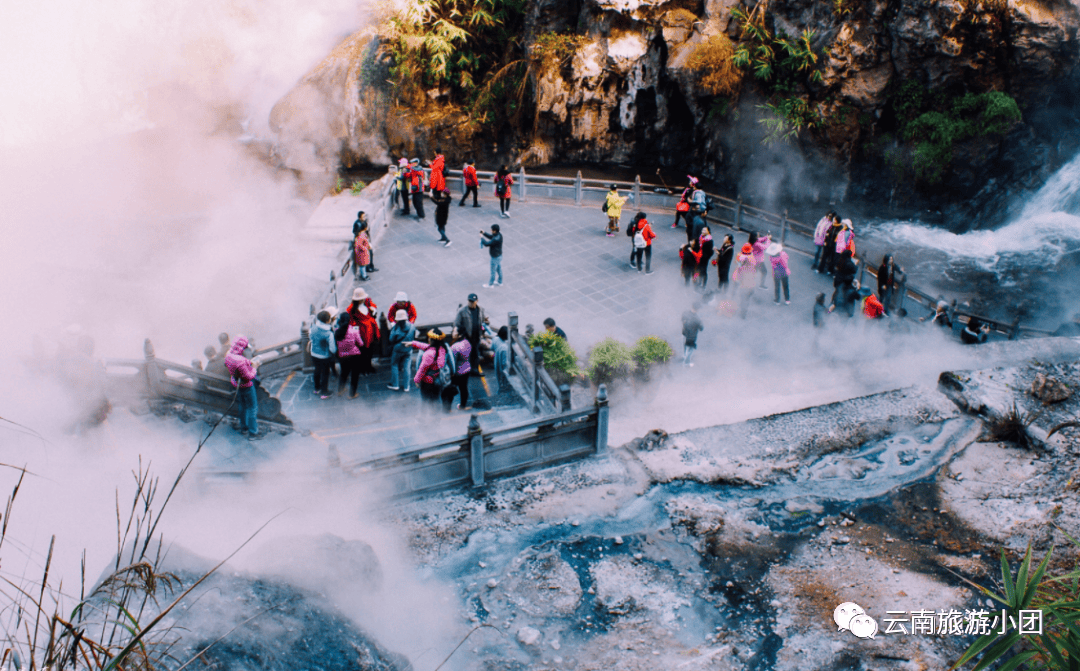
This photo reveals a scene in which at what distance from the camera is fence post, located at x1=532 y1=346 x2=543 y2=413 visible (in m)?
11.3

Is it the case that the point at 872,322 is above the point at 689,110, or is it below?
below

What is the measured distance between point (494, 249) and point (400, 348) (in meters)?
4.12

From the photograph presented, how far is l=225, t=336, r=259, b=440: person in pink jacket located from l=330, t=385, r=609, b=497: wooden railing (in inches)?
79.3

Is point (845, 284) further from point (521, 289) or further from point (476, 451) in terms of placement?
point (476, 451)

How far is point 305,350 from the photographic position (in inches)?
494

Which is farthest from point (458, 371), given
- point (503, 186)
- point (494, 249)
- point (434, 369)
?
point (503, 186)

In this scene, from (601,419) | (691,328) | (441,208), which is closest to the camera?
(601,419)

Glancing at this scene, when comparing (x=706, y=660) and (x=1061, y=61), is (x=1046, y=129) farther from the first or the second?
(x=706, y=660)

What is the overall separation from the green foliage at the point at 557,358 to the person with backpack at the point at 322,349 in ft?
10.0

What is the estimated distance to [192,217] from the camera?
105 feet

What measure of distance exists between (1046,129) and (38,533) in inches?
1132

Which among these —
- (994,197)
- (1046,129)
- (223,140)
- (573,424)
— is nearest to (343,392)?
(573,424)

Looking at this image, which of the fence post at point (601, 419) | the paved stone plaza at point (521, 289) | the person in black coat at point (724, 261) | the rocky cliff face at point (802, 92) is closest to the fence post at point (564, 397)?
Result: the fence post at point (601, 419)

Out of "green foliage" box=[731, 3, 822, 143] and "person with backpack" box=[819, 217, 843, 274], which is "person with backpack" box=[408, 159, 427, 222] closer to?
"person with backpack" box=[819, 217, 843, 274]
